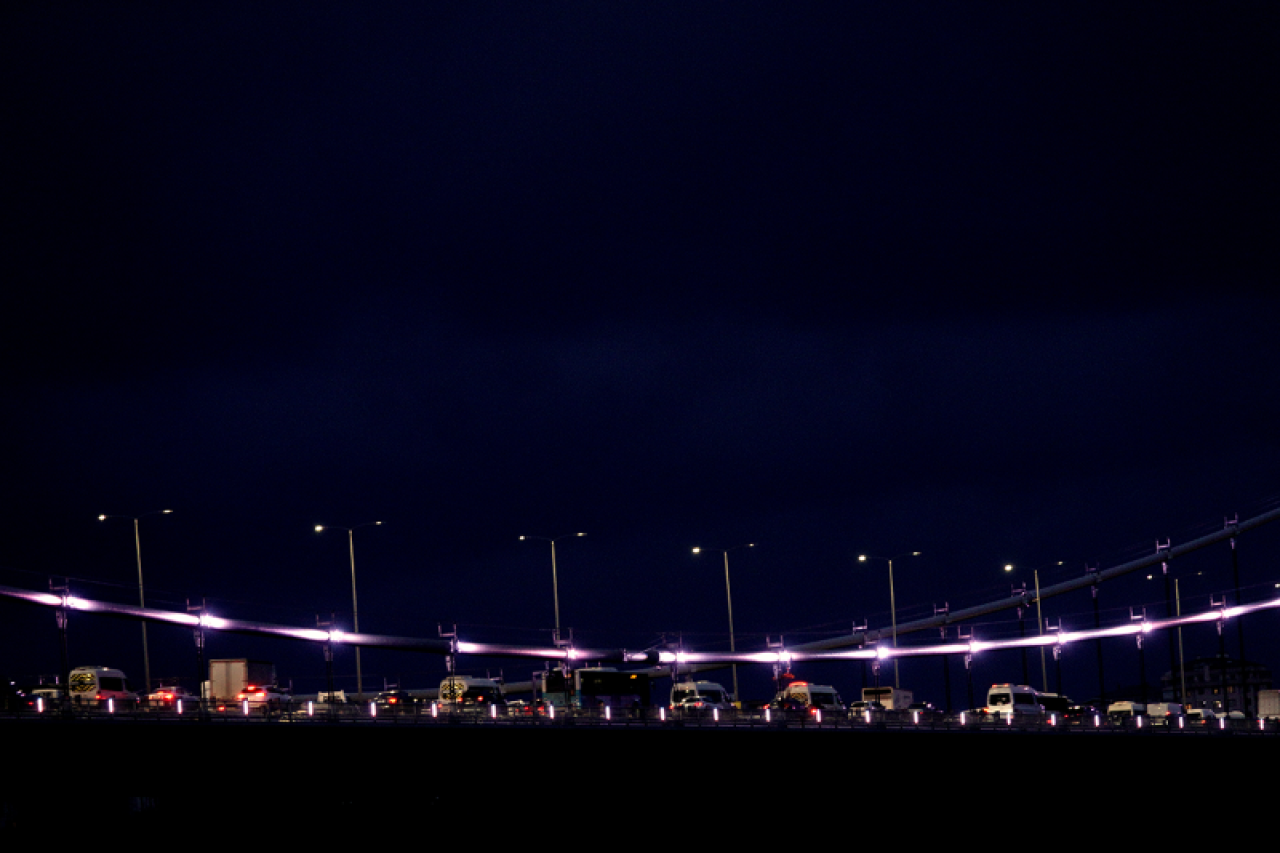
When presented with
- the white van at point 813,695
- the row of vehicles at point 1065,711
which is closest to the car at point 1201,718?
the row of vehicles at point 1065,711

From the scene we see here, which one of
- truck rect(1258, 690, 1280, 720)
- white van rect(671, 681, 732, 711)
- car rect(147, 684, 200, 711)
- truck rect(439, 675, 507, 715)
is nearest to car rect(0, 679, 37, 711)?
car rect(147, 684, 200, 711)

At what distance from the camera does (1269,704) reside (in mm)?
102375

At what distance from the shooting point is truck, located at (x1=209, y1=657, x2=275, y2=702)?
84750 mm

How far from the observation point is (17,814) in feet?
287

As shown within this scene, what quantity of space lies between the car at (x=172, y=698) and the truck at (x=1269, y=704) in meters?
73.5

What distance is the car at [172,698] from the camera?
209 ft

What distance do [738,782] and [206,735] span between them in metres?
26.7

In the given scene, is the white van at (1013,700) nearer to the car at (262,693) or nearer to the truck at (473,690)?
the truck at (473,690)

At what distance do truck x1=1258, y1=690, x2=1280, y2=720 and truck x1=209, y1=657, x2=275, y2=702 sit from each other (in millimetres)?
69286

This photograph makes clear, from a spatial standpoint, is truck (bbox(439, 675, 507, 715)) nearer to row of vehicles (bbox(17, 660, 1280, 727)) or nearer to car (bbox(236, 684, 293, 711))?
row of vehicles (bbox(17, 660, 1280, 727))

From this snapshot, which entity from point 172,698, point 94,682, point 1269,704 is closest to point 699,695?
point 172,698

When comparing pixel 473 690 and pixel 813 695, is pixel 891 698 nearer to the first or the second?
pixel 813 695

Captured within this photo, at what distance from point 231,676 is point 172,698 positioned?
9.15m

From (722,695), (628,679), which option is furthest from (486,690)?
(722,695)
